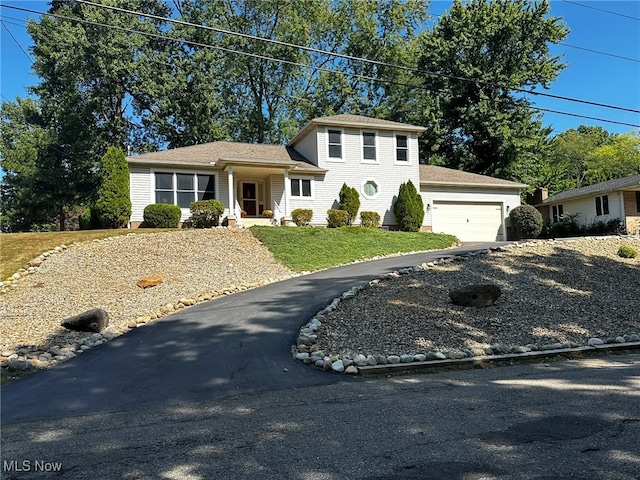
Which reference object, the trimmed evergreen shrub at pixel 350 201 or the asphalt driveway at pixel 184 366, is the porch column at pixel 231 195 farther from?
the asphalt driveway at pixel 184 366

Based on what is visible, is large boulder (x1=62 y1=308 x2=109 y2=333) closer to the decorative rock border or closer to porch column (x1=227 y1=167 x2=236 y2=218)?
the decorative rock border

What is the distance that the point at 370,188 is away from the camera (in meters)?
23.2

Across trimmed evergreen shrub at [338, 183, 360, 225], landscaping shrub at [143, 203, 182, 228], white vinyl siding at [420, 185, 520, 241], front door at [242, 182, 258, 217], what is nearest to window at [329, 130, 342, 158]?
trimmed evergreen shrub at [338, 183, 360, 225]

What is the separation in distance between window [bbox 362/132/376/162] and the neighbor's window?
121 cm

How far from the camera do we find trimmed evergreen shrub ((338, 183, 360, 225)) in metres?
21.9

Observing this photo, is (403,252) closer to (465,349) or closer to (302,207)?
(302,207)

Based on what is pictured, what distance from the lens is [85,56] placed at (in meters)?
28.3

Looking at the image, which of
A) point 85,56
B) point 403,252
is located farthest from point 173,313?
point 85,56

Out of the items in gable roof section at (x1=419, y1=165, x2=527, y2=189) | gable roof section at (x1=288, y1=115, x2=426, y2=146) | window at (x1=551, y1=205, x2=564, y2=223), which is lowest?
window at (x1=551, y1=205, x2=564, y2=223)

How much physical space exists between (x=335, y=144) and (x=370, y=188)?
2.85 metres

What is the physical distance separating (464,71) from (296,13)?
1266cm

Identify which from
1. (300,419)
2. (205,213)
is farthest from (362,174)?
(300,419)

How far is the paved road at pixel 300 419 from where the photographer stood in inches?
128

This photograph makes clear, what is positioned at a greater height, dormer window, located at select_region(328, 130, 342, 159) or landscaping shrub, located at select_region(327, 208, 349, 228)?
dormer window, located at select_region(328, 130, 342, 159)
